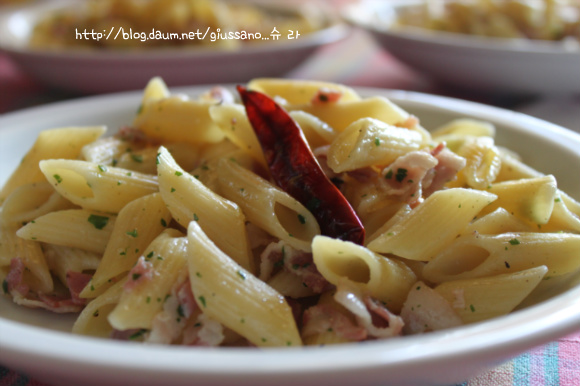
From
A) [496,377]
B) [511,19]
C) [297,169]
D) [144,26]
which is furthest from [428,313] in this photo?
[511,19]

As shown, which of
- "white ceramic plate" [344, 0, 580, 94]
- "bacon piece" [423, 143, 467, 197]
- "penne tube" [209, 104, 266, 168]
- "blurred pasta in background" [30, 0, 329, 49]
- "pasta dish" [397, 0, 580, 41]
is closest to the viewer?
"bacon piece" [423, 143, 467, 197]

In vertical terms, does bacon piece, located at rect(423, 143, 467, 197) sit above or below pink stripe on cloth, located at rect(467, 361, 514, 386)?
above

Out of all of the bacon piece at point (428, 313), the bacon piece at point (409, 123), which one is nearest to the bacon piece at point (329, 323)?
the bacon piece at point (428, 313)

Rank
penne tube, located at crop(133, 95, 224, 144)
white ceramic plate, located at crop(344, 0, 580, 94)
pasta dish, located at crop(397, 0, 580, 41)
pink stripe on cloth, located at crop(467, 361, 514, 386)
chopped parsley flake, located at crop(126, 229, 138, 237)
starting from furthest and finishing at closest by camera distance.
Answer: pasta dish, located at crop(397, 0, 580, 41), white ceramic plate, located at crop(344, 0, 580, 94), penne tube, located at crop(133, 95, 224, 144), chopped parsley flake, located at crop(126, 229, 138, 237), pink stripe on cloth, located at crop(467, 361, 514, 386)

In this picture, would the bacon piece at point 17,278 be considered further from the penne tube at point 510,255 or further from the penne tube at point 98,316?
the penne tube at point 510,255

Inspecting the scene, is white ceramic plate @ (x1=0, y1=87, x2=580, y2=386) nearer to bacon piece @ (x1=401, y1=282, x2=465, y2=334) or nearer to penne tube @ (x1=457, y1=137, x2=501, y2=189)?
bacon piece @ (x1=401, y1=282, x2=465, y2=334)

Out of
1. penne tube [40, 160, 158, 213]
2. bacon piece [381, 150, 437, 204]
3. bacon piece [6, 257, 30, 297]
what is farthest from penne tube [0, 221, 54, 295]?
bacon piece [381, 150, 437, 204]

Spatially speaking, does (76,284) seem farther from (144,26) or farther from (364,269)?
(144,26)
